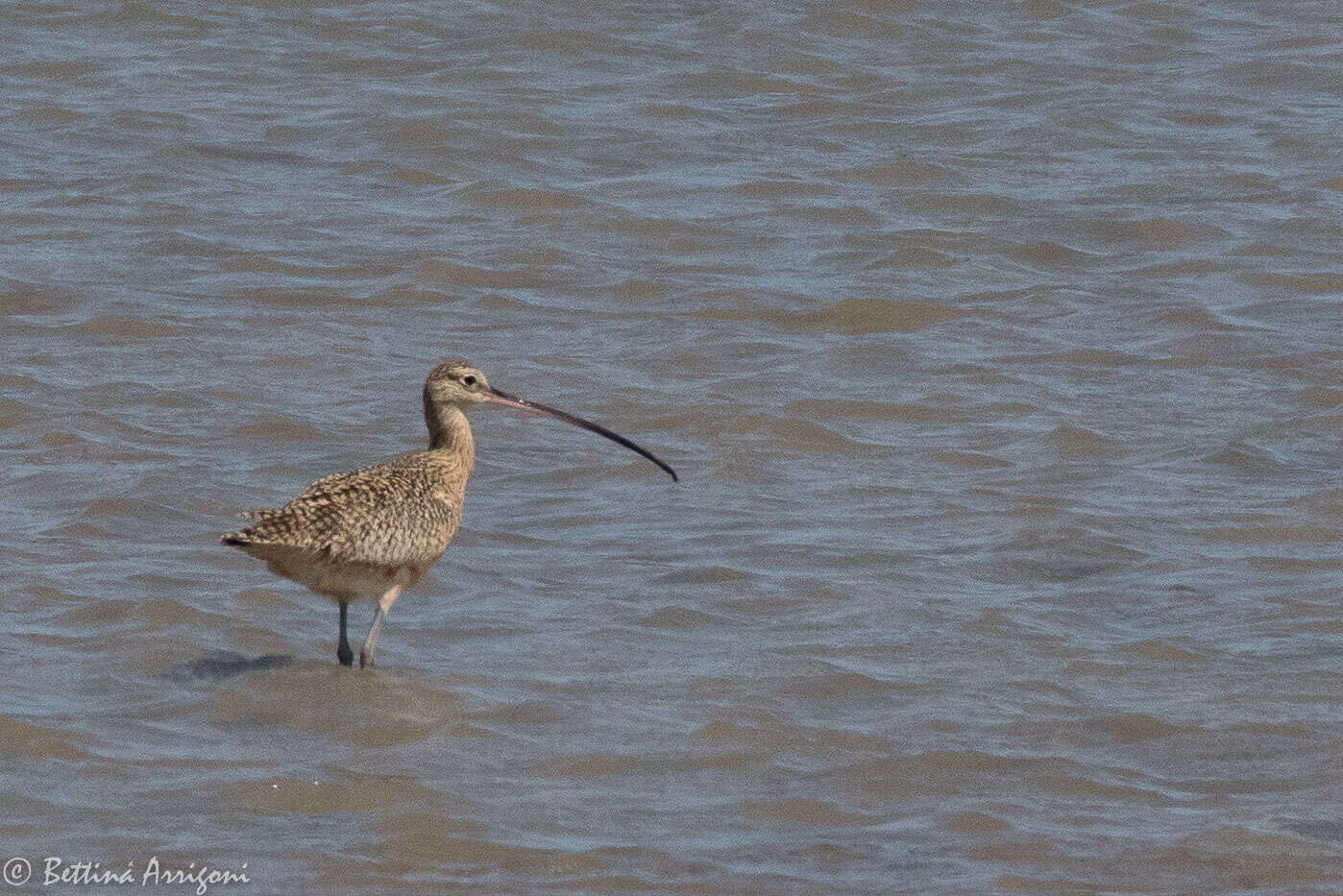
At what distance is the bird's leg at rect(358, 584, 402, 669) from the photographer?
670cm

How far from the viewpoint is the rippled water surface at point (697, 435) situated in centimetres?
589

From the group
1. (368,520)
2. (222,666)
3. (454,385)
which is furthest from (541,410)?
(222,666)

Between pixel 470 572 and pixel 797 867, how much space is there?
234 cm

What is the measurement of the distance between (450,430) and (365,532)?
780mm

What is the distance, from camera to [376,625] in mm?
6770

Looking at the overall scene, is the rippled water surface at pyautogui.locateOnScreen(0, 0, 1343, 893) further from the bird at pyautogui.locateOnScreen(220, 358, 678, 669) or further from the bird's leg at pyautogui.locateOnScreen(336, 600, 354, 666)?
the bird at pyautogui.locateOnScreen(220, 358, 678, 669)

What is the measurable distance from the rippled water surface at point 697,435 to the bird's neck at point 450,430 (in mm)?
440

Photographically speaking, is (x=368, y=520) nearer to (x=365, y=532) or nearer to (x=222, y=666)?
(x=365, y=532)

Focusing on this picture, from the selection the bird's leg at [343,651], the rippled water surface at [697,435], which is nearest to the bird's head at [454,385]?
the rippled water surface at [697,435]

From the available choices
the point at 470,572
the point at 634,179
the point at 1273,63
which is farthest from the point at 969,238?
the point at 470,572

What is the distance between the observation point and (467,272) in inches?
423

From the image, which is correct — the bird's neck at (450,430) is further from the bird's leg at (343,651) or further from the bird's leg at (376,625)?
the bird's leg at (343,651)

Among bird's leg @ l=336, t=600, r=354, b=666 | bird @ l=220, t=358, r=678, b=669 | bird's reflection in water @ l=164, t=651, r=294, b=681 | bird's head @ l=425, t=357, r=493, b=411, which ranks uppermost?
bird's head @ l=425, t=357, r=493, b=411

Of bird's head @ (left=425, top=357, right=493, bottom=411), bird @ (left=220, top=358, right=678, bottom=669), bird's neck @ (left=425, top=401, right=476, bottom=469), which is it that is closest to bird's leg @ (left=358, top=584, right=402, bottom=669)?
bird @ (left=220, top=358, right=678, bottom=669)
